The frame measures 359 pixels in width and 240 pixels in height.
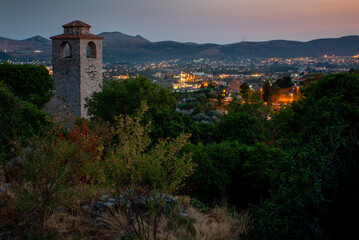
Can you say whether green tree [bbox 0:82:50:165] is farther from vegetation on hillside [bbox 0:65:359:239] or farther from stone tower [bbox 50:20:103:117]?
stone tower [bbox 50:20:103:117]

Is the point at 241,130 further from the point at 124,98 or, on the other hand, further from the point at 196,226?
the point at 196,226

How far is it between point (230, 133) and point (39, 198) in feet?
24.8

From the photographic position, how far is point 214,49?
16850cm

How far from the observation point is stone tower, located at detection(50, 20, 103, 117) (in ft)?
53.8

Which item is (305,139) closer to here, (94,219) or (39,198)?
(94,219)

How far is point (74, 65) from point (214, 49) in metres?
159

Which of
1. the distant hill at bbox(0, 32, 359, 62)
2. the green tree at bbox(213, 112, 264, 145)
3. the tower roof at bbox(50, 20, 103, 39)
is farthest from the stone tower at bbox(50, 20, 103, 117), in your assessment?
the distant hill at bbox(0, 32, 359, 62)

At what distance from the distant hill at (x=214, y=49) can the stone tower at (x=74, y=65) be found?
103 m

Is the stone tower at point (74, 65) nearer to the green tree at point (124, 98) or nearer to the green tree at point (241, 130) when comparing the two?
the green tree at point (124, 98)

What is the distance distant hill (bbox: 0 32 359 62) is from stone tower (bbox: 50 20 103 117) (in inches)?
4050

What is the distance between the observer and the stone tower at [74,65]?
16406mm

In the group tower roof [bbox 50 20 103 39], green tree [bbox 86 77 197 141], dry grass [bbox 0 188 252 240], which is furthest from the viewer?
Answer: tower roof [bbox 50 20 103 39]

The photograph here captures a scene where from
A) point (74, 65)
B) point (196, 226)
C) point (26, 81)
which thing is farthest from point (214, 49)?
point (196, 226)

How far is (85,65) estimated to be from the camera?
16.9 m
